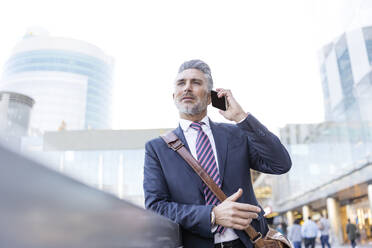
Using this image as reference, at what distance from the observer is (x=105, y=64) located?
10062cm

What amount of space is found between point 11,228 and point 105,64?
105m

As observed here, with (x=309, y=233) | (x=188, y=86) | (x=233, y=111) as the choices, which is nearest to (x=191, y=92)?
(x=188, y=86)

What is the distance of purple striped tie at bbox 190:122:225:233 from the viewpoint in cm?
134

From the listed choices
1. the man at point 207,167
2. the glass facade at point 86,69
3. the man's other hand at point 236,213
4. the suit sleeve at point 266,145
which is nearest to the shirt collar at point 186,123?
the man at point 207,167

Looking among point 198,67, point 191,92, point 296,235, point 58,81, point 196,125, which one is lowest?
point 296,235

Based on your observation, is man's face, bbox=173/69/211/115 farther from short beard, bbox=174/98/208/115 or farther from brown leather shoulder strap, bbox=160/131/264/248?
brown leather shoulder strap, bbox=160/131/264/248

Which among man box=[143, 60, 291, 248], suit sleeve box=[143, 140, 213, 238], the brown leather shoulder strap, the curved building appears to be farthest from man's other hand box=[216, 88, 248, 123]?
the curved building

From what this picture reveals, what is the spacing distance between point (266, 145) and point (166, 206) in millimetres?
470

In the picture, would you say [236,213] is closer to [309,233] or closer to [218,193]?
[218,193]

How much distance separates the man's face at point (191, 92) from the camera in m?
1.56

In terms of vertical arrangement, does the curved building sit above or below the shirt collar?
above

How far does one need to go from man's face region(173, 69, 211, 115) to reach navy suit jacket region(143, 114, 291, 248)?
0.18 meters

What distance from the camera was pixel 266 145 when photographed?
133 centimetres

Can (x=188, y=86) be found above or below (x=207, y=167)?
above
